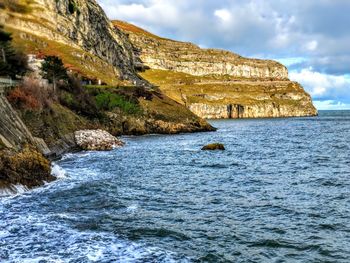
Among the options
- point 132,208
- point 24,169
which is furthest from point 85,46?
point 132,208

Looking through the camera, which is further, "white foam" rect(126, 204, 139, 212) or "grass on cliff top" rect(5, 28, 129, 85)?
"grass on cliff top" rect(5, 28, 129, 85)

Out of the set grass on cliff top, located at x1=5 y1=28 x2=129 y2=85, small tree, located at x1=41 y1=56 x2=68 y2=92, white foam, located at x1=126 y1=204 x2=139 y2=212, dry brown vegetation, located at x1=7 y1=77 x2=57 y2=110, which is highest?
grass on cliff top, located at x1=5 y1=28 x2=129 y2=85

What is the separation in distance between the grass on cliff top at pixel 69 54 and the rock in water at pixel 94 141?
203 feet

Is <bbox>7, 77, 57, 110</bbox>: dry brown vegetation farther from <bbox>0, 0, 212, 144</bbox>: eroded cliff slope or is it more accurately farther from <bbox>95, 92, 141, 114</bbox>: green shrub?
<bbox>95, 92, 141, 114</bbox>: green shrub

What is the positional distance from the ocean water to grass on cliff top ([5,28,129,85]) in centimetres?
9352

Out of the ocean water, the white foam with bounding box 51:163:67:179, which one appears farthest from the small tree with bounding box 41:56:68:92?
the white foam with bounding box 51:163:67:179

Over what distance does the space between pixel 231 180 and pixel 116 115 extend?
190 ft

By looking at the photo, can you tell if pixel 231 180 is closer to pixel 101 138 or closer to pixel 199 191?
pixel 199 191

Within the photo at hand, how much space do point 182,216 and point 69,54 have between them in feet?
405

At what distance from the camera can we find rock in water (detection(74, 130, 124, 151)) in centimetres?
5700

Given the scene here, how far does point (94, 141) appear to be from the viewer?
193 feet

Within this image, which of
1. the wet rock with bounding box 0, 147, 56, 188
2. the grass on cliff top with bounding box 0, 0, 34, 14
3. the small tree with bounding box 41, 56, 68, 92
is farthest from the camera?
the grass on cliff top with bounding box 0, 0, 34, 14

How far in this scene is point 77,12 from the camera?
559ft

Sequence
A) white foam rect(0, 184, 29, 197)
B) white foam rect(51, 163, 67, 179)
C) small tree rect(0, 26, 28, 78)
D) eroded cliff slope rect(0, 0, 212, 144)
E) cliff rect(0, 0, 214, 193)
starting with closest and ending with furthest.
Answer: white foam rect(0, 184, 29, 197) → cliff rect(0, 0, 214, 193) → white foam rect(51, 163, 67, 179) → small tree rect(0, 26, 28, 78) → eroded cliff slope rect(0, 0, 212, 144)
